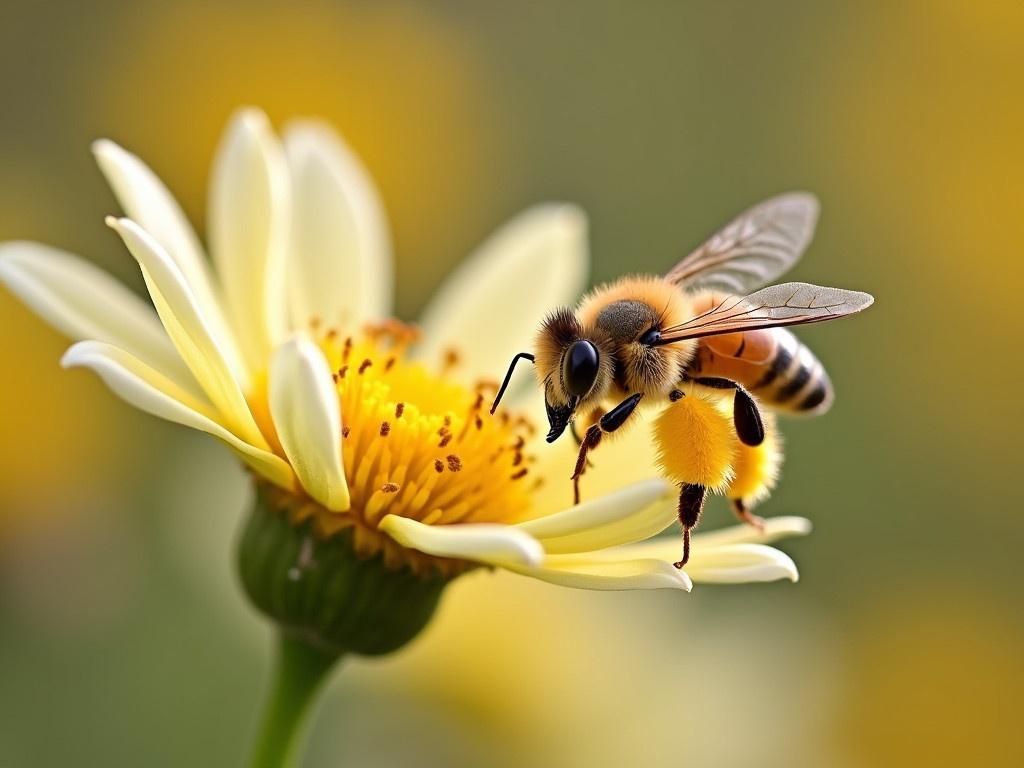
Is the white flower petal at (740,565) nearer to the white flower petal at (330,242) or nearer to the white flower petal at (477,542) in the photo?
the white flower petal at (477,542)

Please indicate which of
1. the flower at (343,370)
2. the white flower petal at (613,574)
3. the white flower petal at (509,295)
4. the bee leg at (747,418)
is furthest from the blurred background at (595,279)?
the white flower petal at (613,574)

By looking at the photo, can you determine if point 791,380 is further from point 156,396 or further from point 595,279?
point 595,279

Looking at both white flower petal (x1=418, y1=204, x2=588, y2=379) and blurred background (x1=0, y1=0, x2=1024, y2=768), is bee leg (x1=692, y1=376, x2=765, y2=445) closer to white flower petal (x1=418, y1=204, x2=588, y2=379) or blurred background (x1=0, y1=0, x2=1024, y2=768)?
white flower petal (x1=418, y1=204, x2=588, y2=379)

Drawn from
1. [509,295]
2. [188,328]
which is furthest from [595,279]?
[188,328]

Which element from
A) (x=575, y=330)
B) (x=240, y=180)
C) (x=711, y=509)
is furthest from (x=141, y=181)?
(x=711, y=509)

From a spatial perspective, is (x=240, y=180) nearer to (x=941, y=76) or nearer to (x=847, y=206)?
(x=847, y=206)

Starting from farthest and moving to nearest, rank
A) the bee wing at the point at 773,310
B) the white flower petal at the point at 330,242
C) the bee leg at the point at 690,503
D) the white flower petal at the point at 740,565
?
the white flower petal at the point at 330,242, the bee leg at the point at 690,503, the bee wing at the point at 773,310, the white flower petal at the point at 740,565
